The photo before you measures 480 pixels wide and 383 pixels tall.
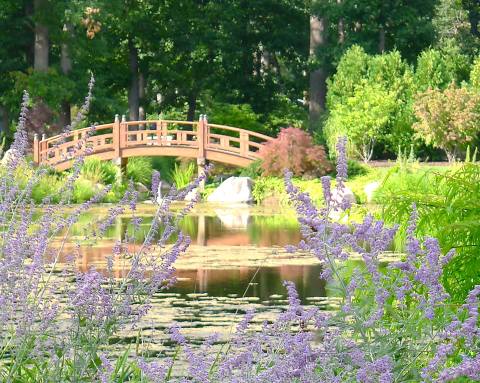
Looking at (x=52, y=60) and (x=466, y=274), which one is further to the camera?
(x=52, y=60)

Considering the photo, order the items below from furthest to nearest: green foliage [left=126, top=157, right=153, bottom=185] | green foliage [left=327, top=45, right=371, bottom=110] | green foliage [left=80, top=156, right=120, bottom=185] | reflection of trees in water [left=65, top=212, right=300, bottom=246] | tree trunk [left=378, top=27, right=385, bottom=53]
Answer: tree trunk [left=378, top=27, right=385, bottom=53] < green foliage [left=327, top=45, right=371, bottom=110] < green foliage [left=126, top=157, right=153, bottom=185] < green foliage [left=80, top=156, right=120, bottom=185] < reflection of trees in water [left=65, top=212, right=300, bottom=246]

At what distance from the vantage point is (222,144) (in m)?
28.1

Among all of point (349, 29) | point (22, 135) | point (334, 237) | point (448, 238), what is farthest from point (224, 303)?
point (349, 29)

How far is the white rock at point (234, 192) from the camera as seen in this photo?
2503cm

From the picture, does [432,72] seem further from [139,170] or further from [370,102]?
[139,170]

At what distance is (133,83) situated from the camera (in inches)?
1432

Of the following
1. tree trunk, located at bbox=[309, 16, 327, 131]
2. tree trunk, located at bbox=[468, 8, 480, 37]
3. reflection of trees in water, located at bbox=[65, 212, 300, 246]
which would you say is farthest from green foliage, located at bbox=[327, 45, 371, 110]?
reflection of trees in water, located at bbox=[65, 212, 300, 246]

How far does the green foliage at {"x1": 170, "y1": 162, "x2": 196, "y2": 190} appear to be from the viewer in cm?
2797

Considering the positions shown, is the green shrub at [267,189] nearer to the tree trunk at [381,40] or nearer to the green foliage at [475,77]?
the green foliage at [475,77]

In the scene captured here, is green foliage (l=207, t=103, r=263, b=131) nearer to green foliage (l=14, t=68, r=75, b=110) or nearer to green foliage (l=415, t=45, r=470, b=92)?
green foliage (l=14, t=68, r=75, b=110)

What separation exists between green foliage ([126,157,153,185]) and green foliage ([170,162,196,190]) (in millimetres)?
669

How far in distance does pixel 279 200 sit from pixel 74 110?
22.6 meters

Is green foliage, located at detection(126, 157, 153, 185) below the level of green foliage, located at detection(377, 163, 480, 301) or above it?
above

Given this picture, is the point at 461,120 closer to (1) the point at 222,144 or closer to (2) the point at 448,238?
(1) the point at 222,144
